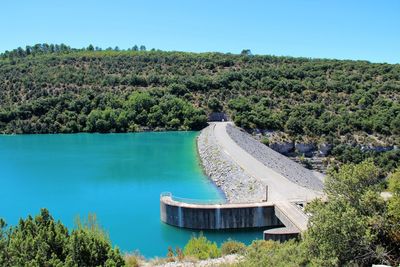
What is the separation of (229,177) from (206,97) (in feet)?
165

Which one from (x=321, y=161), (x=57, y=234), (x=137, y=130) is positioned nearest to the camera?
(x=57, y=234)

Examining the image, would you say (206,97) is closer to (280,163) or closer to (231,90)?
(231,90)

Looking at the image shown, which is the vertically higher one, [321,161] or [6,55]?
[6,55]

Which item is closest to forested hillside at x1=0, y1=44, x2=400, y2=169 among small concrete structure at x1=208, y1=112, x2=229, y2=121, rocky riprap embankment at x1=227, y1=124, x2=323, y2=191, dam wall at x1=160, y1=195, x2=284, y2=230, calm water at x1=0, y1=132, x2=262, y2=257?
small concrete structure at x1=208, y1=112, x2=229, y2=121

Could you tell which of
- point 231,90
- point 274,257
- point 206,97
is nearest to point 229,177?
point 274,257

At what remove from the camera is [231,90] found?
288 ft

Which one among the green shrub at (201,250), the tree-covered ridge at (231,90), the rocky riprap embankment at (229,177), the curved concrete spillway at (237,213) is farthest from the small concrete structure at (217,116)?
the green shrub at (201,250)

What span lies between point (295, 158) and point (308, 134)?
19.7 feet

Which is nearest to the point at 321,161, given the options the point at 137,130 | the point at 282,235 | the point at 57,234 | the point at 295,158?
the point at 295,158

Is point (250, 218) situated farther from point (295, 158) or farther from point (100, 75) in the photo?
point (100, 75)

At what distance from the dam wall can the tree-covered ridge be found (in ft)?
128

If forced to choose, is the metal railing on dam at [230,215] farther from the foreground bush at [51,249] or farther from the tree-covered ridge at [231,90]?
the tree-covered ridge at [231,90]

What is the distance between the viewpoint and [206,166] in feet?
148

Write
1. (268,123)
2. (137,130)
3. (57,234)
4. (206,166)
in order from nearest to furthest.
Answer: (57,234), (206,166), (268,123), (137,130)
